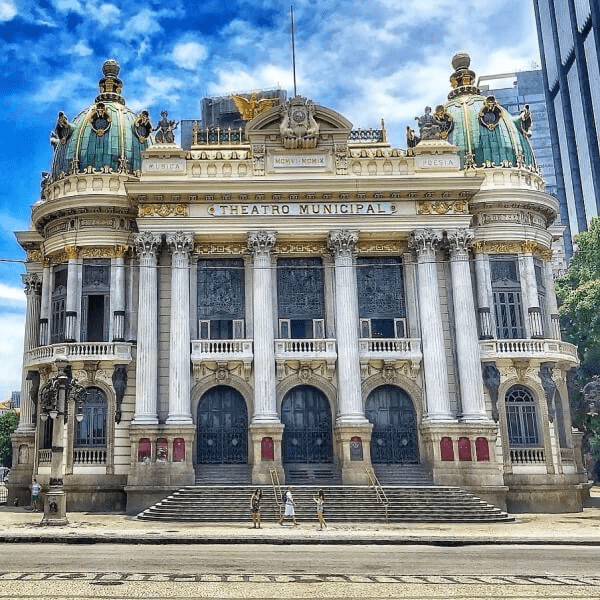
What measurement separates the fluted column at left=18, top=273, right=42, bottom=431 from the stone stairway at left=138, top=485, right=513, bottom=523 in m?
13.0

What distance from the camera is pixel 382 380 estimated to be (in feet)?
120

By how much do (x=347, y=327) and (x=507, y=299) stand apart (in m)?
9.29

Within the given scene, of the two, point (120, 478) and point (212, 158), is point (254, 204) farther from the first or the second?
point (120, 478)

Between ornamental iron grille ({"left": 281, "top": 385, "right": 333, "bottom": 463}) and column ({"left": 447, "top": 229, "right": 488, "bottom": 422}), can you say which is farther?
ornamental iron grille ({"left": 281, "top": 385, "right": 333, "bottom": 463})

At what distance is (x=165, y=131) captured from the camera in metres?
38.9

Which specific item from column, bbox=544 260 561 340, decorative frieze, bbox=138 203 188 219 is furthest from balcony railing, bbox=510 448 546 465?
decorative frieze, bbox=138 203 188 219

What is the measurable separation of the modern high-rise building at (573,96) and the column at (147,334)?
75328 mm

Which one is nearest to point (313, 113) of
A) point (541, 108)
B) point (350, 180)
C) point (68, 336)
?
point (350, 180)

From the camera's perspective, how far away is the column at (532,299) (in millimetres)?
37750

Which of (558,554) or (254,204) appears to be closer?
(558,554)

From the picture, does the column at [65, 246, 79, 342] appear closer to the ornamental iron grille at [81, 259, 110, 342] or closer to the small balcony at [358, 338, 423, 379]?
the ornamental iron grille at [81, 259, 110, 342]

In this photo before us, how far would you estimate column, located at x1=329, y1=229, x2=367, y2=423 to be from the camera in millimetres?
35250

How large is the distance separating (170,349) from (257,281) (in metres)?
5.55

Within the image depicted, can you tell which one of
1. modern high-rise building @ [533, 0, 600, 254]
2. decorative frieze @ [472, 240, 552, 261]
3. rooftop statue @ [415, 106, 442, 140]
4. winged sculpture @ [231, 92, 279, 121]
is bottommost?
decorative frieze @ [472, 240, 552, 261]
